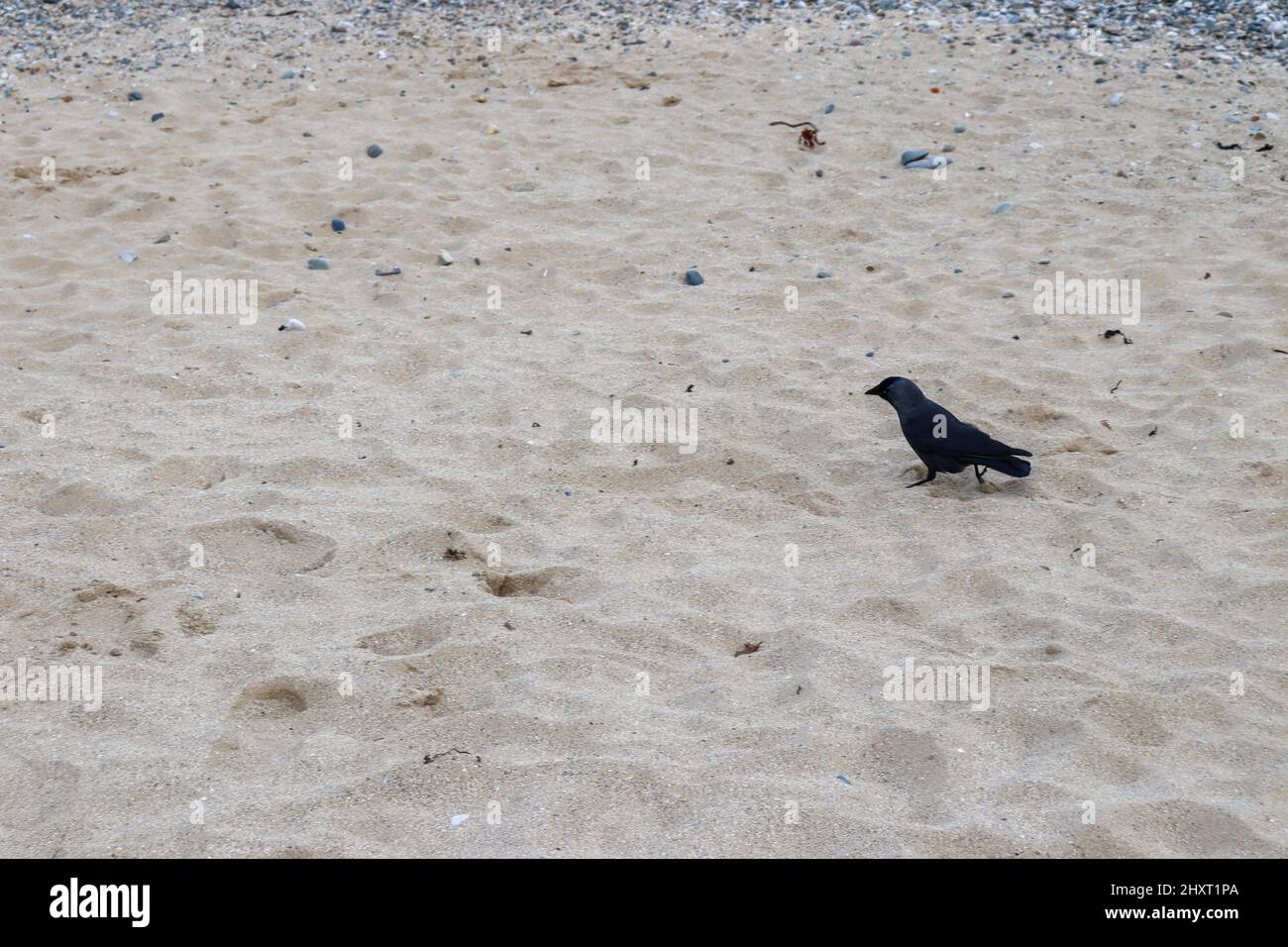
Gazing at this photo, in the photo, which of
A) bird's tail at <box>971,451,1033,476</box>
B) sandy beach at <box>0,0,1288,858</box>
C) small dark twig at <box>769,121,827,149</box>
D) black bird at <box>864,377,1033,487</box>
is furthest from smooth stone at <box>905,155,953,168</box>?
bird's tail at <box>971,451,1033,476</box>

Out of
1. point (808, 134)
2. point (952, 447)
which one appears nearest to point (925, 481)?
point (952, 447)

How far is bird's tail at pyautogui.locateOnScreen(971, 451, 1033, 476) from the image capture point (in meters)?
3.85

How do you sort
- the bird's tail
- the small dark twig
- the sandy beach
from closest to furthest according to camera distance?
the sandy beach, the bird's tail, the small dark twig

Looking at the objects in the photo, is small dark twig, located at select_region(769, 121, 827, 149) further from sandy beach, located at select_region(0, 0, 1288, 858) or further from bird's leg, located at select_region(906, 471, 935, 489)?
bird's leg, located at select_region(906, 471, 935, 489)

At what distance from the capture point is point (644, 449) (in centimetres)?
418

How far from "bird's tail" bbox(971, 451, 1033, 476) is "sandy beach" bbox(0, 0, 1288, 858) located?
11cm

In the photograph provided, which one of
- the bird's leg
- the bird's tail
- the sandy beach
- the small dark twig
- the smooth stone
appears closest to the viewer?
the sandy beach

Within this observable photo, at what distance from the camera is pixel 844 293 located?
5.32 m

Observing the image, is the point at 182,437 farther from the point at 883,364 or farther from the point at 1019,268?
the point at 1019,268

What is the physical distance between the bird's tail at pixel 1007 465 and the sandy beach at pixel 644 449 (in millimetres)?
114

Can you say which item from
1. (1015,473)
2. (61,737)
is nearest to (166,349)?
(61,737)

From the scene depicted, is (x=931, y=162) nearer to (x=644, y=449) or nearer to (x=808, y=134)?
(x=808, y=134)

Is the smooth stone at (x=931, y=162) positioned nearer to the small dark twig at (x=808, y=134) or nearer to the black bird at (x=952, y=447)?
the small dark twig at (x=808, y=134)

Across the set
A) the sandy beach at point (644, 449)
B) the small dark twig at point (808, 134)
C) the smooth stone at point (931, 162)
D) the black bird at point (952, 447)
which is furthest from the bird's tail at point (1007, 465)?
the small dark twig at point (808, 134)
